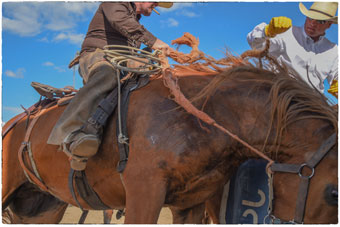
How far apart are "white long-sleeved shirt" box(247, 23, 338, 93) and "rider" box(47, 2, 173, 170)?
56.9 inches

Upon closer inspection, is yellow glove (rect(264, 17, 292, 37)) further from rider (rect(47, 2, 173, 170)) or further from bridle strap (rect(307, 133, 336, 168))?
bridle strap (rect(307, 133, 336, 168))

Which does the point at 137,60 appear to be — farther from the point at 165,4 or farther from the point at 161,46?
the point at 165,4

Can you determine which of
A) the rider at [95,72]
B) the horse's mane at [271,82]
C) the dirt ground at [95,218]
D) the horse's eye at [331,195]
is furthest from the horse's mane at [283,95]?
the dirt ground at [95,218]

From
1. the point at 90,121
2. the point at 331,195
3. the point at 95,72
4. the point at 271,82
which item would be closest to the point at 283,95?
the point at 271,82

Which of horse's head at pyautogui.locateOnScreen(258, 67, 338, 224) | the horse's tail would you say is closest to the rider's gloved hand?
horse's head at pyautogui.locateOnScreen(258, 67, 338, 224)

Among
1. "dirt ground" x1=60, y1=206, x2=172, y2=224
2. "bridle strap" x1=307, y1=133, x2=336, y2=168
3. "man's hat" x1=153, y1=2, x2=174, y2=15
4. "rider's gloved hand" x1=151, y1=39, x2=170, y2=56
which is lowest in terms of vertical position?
"dirt ground" x1=60, y1=206, x2=172, y2=224

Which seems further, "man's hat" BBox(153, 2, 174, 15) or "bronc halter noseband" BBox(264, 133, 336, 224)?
"man's hat" BBox(153, 2, 174, 15)

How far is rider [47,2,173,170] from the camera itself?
2.61m

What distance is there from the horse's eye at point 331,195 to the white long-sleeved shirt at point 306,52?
199 cm

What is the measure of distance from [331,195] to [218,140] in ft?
2.45

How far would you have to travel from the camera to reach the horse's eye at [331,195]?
201 centimetres

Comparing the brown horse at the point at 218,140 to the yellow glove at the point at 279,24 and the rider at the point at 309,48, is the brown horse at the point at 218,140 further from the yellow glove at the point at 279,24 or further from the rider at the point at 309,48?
the rider at the point at 309,48

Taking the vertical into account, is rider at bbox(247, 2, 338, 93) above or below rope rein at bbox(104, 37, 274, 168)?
above

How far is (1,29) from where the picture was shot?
8.87ft
